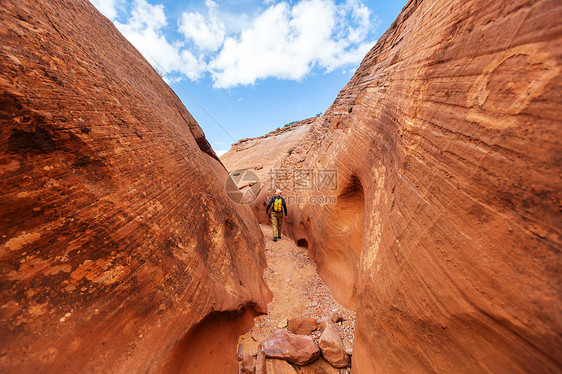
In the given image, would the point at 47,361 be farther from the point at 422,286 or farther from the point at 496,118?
the point at 496,118

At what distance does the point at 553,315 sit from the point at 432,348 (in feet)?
2.85

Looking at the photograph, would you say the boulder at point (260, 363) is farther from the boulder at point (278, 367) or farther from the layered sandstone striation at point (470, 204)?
the layered sandstone striation at point (470, 204)

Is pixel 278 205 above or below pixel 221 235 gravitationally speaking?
below

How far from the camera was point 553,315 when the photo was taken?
0.93 m

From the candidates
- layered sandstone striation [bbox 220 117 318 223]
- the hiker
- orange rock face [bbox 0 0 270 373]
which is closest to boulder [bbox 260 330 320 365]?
orange rock face [bbox 0 0 270 373]

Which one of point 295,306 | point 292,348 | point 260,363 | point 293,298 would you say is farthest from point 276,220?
point 260,363

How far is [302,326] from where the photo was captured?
312cm

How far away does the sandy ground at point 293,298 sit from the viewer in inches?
124

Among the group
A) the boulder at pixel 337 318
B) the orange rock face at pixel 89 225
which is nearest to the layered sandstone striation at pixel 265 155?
the boulder at pixel 337 318

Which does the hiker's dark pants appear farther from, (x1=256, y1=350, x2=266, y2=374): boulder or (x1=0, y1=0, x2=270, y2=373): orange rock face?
(x1=256, y1=350, x2=266, y2=374): boulder

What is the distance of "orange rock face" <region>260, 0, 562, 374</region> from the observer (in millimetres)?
996

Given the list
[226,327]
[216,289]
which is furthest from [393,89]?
[226,327]

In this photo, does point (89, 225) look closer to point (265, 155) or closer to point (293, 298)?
point (293, 298)

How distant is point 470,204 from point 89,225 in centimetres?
301
